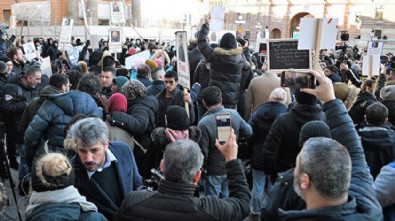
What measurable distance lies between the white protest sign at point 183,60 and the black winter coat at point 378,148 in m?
2.06

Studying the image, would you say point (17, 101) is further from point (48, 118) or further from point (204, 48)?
point (204, 48)

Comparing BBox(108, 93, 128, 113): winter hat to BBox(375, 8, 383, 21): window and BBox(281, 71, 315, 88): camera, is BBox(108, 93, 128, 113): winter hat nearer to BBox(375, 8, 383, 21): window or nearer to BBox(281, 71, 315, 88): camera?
BBox(281, 71, 315, 88): camera

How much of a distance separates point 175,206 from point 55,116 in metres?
2.48

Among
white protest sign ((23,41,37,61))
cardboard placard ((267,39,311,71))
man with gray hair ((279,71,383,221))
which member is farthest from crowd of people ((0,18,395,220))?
white protest sign ((23,41,37,61))

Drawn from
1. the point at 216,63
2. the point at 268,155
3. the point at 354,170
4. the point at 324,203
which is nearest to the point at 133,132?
the point at 268,155

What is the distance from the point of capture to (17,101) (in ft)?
20.4

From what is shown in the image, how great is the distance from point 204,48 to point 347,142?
3963mm

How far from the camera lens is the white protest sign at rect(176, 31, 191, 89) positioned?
4.98 metres

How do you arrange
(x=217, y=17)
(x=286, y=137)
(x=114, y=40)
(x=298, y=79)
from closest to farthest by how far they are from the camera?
1. (x=298, y=79)
2. (x=286, y=137)
3. (x=217, y=17)
4. (x=114, y=40)

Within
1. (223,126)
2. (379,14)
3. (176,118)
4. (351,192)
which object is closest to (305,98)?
(176,118)

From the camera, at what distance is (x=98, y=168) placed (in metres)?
3.13

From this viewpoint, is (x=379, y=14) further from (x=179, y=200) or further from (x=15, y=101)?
(x=179, y=200)

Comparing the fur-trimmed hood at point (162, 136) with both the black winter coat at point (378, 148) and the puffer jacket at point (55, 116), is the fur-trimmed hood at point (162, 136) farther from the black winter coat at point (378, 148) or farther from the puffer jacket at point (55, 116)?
the black winter coat at point (378, 148)

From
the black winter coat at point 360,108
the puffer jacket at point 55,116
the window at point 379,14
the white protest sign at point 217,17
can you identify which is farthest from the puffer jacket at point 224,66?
the window at point 379,14
